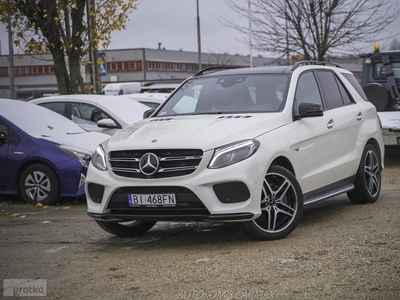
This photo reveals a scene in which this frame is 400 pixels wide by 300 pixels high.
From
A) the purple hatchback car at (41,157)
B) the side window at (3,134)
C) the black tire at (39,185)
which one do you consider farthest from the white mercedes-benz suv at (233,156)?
the side window at (3,134)

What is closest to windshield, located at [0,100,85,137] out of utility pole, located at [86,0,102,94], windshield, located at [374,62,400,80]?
windshield, located at [374,62,400,80]

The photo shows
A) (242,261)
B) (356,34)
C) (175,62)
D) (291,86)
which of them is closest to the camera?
(242,261)

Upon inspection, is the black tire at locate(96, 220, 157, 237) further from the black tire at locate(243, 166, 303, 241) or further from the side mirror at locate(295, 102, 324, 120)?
the side mirror at locate(295, 102, 324, 120)

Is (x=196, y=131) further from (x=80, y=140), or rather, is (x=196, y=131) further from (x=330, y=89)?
(x=80, y=140)

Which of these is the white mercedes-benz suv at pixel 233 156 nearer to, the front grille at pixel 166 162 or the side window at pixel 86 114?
the front grille at pixel 166 162

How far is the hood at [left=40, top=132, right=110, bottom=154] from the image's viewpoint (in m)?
12.1

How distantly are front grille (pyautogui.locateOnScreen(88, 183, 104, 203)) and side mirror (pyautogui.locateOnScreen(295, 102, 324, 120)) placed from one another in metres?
2.18

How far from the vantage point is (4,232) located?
957 centimetres

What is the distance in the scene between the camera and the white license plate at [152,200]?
7.76 meters

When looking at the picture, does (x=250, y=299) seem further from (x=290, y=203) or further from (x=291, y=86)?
(x=291, y=86)

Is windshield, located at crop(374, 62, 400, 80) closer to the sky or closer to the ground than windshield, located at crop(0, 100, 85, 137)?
closer to the sky

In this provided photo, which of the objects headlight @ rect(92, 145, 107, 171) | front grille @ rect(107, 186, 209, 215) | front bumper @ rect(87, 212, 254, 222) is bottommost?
front bumper @ rect(87, 212, 254, 222)

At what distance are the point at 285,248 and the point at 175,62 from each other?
274ft

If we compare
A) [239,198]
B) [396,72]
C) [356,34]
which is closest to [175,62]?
[356,34]
